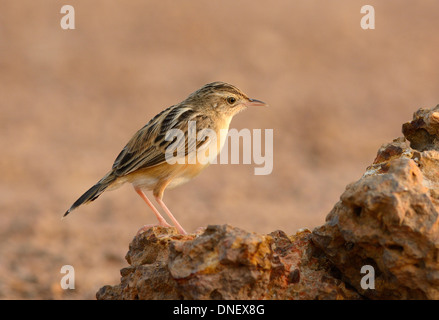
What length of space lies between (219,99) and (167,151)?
1182 millimetres

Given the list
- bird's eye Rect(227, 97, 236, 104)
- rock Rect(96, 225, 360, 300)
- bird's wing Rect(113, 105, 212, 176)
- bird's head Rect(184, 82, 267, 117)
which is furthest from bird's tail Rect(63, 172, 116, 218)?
bird's eye Rect(227, 97, 236, 104)

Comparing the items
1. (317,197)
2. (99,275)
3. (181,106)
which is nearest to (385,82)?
(317,197)

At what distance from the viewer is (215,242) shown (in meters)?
5.28

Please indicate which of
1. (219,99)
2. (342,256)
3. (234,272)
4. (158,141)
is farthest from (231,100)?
(234,272)

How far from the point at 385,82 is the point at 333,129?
5100 millimetres

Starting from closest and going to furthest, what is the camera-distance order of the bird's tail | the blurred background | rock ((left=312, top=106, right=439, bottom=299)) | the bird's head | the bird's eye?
rock ((left=312, top=106, right=439, bottom=299))
the bird's tail
the bird's head
the bird's eye
the blurred background

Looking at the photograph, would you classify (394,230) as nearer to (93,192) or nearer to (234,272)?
(234,272)

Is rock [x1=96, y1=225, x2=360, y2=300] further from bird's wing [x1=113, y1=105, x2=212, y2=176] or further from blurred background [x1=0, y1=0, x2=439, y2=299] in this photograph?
blurred background [x1=0, y1=0, x2=439, y2=299]

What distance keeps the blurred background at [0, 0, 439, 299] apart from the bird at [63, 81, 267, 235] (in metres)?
4.82

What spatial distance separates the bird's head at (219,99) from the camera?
8.41 metres

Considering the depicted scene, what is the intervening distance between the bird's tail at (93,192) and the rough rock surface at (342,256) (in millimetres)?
1903

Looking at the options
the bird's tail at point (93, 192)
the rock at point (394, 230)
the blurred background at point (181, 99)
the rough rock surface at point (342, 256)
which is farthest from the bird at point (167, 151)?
the blurred background at point (181, 99)

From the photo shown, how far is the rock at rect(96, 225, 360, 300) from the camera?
5180mm

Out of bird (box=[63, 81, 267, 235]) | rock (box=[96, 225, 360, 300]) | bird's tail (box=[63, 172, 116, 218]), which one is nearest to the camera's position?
rock (box=[96, 225, 360, 300])
